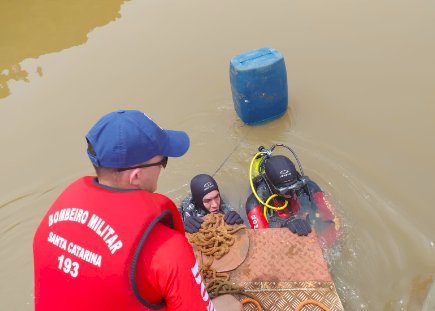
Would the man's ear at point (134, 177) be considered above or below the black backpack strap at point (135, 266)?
above

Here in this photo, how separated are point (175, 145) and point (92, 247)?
0.62 m

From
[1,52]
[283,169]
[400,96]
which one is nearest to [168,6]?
[1,52]

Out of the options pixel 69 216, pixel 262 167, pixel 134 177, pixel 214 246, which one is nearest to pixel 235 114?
pixel 262 167

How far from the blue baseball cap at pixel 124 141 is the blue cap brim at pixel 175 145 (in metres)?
0.04

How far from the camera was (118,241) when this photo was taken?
1615mm

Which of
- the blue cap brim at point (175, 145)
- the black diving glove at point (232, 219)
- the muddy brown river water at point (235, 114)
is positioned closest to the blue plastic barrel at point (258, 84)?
the muddy brown river water at point (235, 114)

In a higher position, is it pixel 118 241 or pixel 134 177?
pixel 134 177

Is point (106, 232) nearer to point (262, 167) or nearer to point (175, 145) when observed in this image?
point (175, 145)

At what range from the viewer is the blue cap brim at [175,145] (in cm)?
191

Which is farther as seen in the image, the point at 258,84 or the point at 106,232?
the point at 258,84

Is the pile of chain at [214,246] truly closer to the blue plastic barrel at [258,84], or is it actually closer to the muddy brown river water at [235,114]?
the muddy brown river water at [235,114]

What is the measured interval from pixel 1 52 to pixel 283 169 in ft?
22.7

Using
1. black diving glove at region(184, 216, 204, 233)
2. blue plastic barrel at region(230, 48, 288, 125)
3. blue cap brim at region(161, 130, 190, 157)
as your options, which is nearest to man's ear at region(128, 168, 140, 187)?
blue cap brim at region(161, 130, 190, 157)

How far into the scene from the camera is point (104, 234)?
5.37 ft
